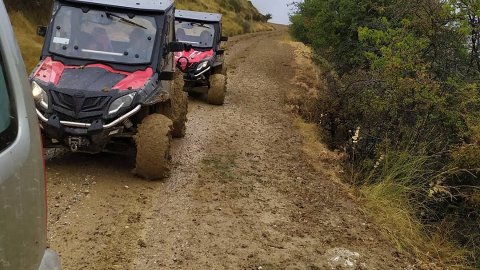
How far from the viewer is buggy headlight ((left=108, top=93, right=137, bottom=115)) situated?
609 centimetres

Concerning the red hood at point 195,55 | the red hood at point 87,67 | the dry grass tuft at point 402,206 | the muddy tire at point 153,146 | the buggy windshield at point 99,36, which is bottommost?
the dry grass tuft at point 402,206

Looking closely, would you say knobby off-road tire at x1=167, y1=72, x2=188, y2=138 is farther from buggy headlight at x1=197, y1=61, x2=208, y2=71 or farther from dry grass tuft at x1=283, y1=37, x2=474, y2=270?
buggy headlight at x1=197, y1=61, x2=208, y2=71

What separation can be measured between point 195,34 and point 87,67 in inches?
270

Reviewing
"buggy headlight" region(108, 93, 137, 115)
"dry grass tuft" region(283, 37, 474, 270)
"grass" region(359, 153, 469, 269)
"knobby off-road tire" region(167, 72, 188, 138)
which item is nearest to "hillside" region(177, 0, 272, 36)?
"knobby off-road tire" region(167, 72, 188, 138)

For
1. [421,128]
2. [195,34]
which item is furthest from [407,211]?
[195,34]

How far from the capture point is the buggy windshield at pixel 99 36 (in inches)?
271

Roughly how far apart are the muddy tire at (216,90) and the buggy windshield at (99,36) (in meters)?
5.21

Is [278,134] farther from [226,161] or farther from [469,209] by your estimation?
[469,209]

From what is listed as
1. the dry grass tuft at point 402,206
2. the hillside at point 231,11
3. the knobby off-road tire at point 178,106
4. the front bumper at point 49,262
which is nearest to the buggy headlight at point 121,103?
the knobby off-road tire at point 178,106

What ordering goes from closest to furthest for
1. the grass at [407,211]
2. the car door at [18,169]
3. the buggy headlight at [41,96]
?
1. the car door at [18,169]
2. the grass at [407,211]
3. the buggy headlight at [41,96]

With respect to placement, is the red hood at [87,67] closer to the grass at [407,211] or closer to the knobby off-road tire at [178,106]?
the knobby off-road tire at [178,106]

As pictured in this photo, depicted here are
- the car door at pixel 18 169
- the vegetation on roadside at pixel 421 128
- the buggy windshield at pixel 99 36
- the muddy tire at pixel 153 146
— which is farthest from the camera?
the buggy windshield at pixel 99 36

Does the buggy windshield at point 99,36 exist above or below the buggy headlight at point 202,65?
above

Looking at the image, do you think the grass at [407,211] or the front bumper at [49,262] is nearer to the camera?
the front bumper at [49,262]
